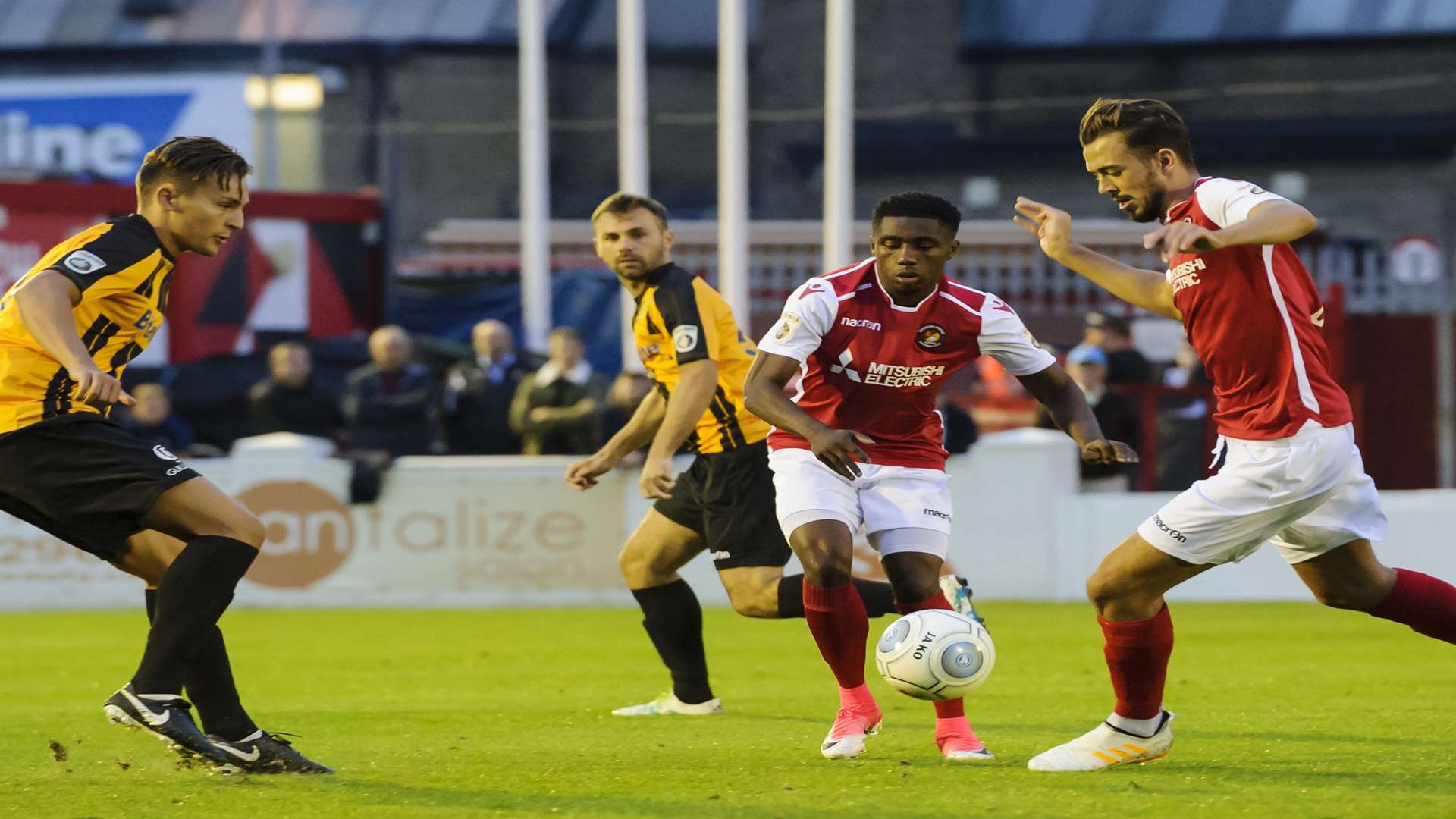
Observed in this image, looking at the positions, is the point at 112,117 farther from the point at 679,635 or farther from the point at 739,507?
the point at 739,507

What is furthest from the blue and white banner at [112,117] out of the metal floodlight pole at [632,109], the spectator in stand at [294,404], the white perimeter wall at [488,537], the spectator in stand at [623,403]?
the spectator in stand at [623,403]

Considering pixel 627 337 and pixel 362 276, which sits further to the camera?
pixel 362 276

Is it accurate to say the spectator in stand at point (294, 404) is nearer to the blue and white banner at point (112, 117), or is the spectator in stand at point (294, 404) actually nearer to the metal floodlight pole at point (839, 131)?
the metal floodlight pole at point (839, 131)

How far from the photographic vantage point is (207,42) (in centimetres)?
3353

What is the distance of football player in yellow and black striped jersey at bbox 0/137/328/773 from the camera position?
5.79 m

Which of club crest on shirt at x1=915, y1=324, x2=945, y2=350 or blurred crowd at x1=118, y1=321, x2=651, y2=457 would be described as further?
blurred crowd at x1=118, y1=321, x2=651, y2=457

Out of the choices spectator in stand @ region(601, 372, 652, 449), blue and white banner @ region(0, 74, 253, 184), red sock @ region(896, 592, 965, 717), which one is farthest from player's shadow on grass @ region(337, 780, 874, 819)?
blue and white banner @ region(0, 74, 253, 184)

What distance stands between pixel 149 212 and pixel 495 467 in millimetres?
8231

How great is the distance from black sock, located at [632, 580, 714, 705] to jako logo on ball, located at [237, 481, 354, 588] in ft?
21.8

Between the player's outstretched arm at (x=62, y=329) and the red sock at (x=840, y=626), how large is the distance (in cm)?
220

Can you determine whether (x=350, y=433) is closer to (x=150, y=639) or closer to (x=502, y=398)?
(x=502, y=398)

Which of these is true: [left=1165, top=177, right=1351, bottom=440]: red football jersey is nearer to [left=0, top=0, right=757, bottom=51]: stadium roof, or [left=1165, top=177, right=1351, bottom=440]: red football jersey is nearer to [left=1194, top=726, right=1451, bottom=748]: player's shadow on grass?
[left=1194, top=726, right=1451, bottom=748]: player's shadow on grass

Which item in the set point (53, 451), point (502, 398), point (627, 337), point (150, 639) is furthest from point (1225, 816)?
point (627, 337)

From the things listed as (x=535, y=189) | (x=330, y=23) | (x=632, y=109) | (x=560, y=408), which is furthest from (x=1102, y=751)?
(x=330, y=23)
